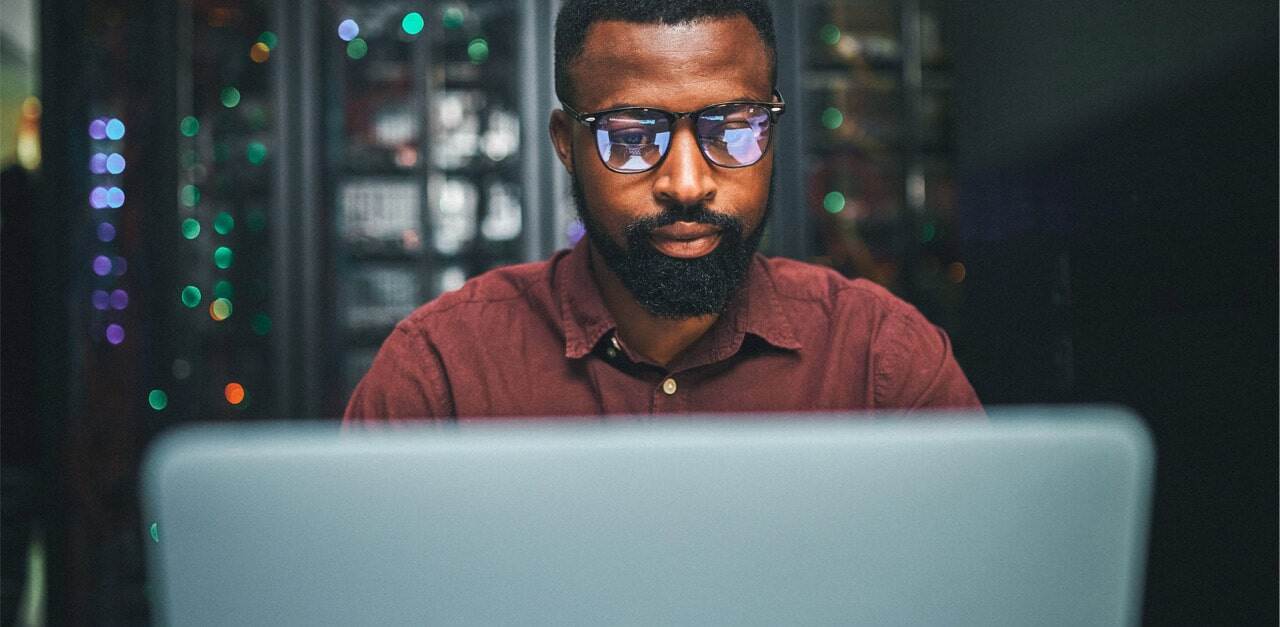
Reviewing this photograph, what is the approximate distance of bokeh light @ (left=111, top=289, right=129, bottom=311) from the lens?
6.05 feet

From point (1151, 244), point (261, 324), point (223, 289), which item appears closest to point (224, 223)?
point (223, 289)

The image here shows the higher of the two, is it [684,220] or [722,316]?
[684,220]

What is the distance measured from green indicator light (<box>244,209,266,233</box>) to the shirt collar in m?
1.62

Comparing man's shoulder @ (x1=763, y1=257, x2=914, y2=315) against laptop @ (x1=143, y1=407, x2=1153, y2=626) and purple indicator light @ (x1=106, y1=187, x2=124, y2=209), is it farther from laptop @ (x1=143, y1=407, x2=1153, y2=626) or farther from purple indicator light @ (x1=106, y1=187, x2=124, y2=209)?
purple indicator light @ (x1=106, y1=187, x2=124, y2=209)

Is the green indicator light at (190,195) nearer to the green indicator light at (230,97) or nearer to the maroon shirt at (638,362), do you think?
the green indicator light at (230,97)

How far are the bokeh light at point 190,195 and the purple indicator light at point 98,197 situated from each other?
0.30 m

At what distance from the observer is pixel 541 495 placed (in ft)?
1.03

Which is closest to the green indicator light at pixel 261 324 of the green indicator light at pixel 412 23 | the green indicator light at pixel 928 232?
the green indicator light at pixel 412 23

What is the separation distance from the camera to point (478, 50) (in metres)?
2.44

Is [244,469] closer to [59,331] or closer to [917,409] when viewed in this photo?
[917,409]

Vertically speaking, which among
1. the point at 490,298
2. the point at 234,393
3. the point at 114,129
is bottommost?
the point at 234,393

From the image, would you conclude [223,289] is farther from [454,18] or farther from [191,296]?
[454,18]

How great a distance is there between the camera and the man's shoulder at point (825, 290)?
1.00 metres

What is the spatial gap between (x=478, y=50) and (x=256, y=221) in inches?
31.8
